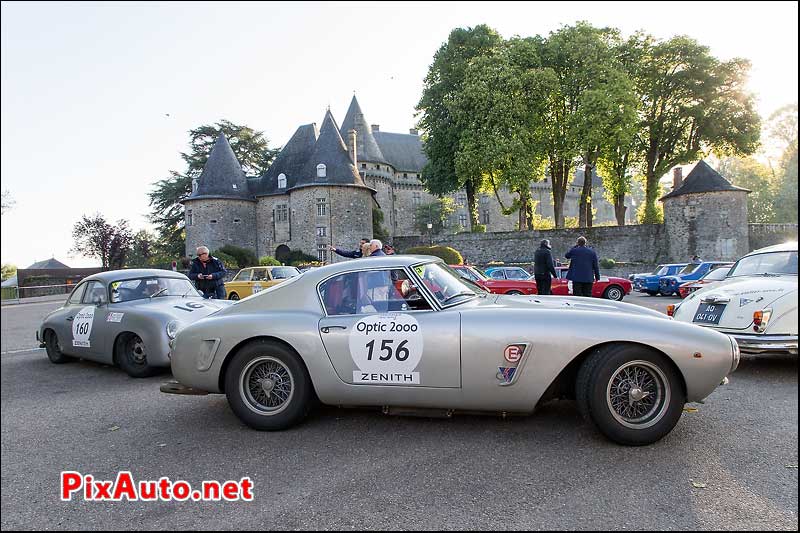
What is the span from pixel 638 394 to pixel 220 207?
46427 millimetres

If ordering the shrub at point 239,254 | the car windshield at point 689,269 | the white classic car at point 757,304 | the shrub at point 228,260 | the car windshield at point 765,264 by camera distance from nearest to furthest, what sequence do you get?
1. the white classic car at point 757,304
2. the car windshield at point 765,264
3. the car windshield at point 689,269
4. the shrub at point 228,260
5. the shrub at point 239,254

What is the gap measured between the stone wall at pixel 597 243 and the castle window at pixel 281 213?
1835cm

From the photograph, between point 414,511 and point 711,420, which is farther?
point 711,420

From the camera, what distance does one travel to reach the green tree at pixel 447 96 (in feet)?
121

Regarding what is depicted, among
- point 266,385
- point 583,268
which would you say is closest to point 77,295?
point 266,385

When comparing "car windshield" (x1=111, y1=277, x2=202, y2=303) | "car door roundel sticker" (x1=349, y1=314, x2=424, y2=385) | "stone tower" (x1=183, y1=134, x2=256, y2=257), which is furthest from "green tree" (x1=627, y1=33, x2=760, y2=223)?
"car door roundel sticker" (x1=349, y1=314, x2=424, y2=385)

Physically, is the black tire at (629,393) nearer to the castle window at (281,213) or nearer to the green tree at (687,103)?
the green tree at (687,103)

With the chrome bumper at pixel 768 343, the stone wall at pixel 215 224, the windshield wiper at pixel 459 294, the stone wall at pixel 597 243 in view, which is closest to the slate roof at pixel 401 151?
the stone wall at pixel 215 224

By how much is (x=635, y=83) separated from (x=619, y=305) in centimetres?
3504

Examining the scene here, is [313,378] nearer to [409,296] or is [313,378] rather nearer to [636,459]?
[409,296]

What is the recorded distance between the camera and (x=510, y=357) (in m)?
3.78

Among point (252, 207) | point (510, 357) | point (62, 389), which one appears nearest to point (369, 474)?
point (510, 357)

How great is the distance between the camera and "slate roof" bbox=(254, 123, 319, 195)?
1868 inches

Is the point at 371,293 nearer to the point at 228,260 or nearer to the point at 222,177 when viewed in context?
the point at 228,260
